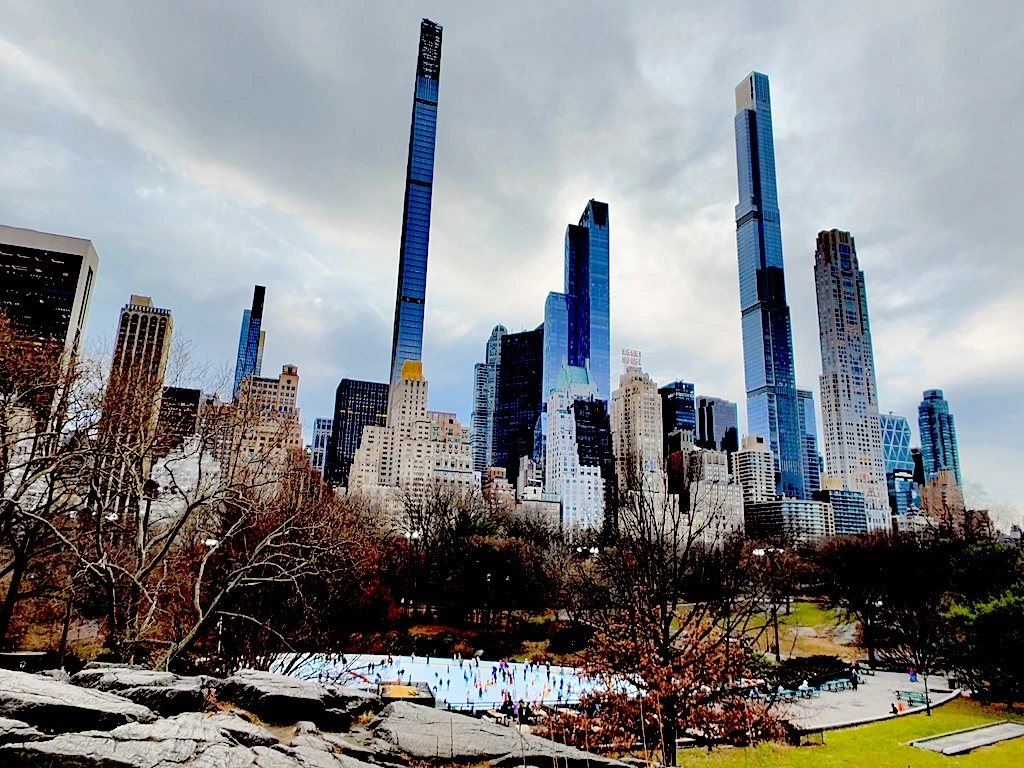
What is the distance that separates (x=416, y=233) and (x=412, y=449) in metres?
78.0

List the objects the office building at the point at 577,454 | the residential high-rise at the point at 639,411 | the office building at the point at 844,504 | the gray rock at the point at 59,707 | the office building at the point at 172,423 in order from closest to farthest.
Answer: the gray rock at the point at 59,707
the office building at the point at 172,423
the office building at the point at 577,454
the residential high-rise at the point at 639,411
the office building at the point at 844,504

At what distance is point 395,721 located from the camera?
10.3 m

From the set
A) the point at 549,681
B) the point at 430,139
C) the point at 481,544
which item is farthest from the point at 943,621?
the point at 430,139

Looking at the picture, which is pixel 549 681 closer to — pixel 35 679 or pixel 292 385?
pixel 35 679

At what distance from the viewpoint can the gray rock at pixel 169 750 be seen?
18.7 feet

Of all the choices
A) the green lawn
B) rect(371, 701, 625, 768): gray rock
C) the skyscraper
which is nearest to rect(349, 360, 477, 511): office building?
the skyscraper

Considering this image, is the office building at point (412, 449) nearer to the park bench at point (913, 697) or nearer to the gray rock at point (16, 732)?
the park bench at point (913, 697)

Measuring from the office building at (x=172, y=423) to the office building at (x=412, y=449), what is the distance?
119 meters

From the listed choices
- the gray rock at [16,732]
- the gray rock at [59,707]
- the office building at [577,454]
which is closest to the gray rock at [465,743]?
the gray rock at [59,707]

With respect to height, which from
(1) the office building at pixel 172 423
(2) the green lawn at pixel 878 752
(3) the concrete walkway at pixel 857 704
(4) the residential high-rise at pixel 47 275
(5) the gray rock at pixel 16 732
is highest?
(4) the residential high-rise at pixel 47 275

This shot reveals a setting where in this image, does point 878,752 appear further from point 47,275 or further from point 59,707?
point 47,275

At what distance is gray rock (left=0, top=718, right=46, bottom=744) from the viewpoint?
5.78 m

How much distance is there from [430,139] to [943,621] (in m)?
196

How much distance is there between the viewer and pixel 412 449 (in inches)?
5861
